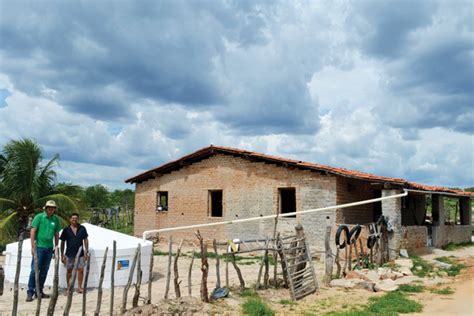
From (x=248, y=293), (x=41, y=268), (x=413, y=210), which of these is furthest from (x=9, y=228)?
(x=413, y=210)

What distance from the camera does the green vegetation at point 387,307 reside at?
7.44 metres

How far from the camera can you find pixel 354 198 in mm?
15344

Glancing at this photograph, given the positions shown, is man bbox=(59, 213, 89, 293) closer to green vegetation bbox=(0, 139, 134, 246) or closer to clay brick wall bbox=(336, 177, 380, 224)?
green vegetation bbox=(0, 139, 134, 246)

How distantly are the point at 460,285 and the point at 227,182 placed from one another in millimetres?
8984

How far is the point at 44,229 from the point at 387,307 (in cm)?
635

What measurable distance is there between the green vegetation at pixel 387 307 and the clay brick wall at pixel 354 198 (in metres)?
5.53

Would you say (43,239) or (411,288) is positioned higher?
(43,239)

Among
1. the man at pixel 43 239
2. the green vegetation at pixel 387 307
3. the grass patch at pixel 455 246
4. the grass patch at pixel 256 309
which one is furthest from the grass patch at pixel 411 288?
the grass patch at pixel 455 246

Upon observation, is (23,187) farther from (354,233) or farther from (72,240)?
(354,233)

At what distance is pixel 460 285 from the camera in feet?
33.3

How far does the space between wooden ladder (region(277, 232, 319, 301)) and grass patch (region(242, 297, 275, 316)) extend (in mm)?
1276

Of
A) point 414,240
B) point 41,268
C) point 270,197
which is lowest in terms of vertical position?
point 41,268

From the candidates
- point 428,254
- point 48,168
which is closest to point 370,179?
point 428,254

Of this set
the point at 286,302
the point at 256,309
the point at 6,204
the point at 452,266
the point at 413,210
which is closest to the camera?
the point at 256,309
